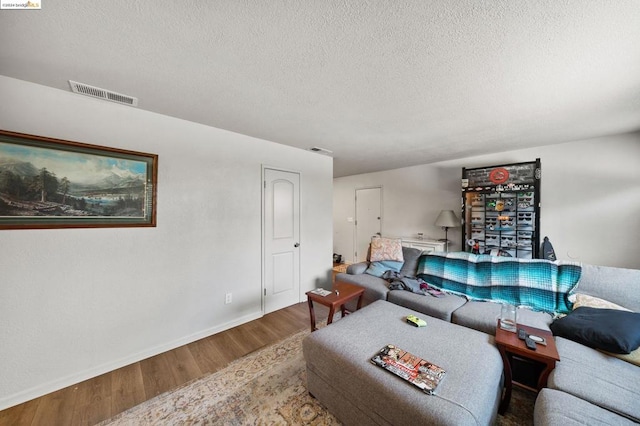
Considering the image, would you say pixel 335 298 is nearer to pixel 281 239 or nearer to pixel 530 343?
pixel 281 239

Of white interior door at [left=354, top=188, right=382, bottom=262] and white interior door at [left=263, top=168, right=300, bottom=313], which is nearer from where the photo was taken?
white interior door at [left=263, top=168, right=300, bottom=313]

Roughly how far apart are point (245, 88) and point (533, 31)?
1.79 metres

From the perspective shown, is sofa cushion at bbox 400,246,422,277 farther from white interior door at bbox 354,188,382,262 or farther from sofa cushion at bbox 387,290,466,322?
white interior door at bbox 354,188,382,262

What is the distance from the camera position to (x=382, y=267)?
3.34m

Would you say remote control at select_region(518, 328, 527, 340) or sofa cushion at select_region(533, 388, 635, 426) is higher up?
remote control at select_region(518, 328, 527, 340)

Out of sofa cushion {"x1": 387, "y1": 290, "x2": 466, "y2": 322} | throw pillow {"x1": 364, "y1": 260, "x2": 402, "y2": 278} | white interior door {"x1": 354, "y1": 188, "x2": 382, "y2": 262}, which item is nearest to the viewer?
sofa cushion {"x1": 387, "y1": 290, "x2": 466, "y2": 322}

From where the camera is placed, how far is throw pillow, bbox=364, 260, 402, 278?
3260 millimetres

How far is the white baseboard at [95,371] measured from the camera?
1.62 m

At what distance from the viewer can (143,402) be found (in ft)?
5.39

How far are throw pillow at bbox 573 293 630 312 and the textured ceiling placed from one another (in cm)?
170

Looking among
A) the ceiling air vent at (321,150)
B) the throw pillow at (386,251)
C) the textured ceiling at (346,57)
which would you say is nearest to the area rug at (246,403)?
the throw pillow at (386,251)

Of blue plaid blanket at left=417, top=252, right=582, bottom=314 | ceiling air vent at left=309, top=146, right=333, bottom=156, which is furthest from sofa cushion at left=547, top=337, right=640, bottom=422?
ceiling air vent at left=309, top=146, right=333, bottom=156

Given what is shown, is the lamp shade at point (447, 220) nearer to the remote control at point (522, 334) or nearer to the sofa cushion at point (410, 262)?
the sofa cushion at point (410, 262)

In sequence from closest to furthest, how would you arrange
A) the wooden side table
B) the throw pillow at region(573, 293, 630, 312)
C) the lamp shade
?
the wooden side table → the throw pillow at region(573, 293, 630, 312) → the lamp shade
